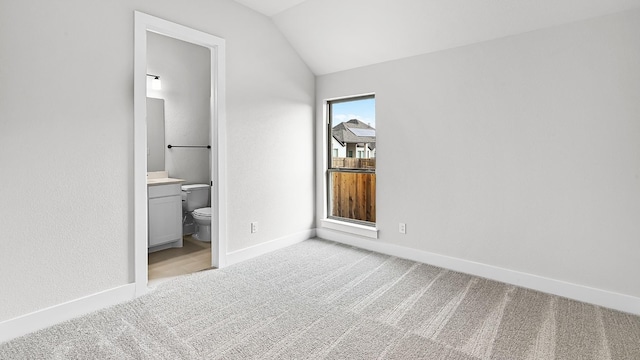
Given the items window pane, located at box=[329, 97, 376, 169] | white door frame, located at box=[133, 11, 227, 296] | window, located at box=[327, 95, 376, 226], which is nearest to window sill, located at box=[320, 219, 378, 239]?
window, located at box=[327, 95, 376, 226]

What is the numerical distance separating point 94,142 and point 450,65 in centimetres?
303

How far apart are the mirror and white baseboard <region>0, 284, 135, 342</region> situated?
203cm

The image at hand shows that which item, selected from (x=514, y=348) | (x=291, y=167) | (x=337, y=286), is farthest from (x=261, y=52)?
(x=514, y=348)

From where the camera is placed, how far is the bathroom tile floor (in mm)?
2971

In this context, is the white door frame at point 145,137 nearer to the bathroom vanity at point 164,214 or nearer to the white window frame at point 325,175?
the bathroom vanity at point 164,214

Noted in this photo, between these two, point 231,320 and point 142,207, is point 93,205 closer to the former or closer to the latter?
point 142,207

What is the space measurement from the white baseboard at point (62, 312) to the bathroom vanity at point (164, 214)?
3.97 ft

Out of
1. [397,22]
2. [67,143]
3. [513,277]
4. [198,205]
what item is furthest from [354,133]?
[67,143]

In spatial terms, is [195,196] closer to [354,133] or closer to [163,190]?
[163,190]

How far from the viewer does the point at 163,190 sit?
3.65m

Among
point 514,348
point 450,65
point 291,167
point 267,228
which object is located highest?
point 450,65

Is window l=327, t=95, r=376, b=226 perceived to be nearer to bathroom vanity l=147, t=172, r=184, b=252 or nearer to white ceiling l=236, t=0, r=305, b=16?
white ceiling l=236, t=0, r=305, b=16

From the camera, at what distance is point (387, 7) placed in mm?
2875

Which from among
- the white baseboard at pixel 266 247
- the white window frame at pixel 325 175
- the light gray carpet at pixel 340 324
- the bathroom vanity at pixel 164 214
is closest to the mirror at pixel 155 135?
the bathroom vanity at pixel 164 214
